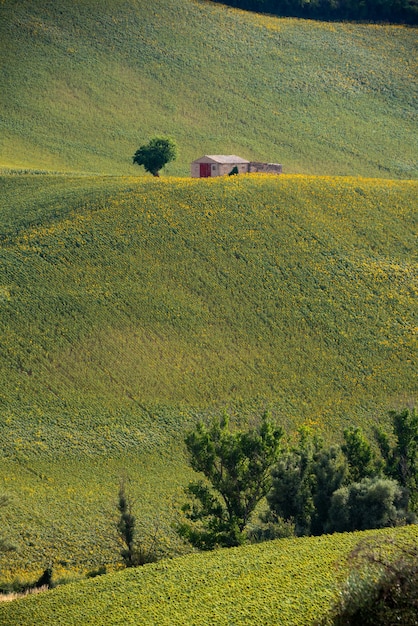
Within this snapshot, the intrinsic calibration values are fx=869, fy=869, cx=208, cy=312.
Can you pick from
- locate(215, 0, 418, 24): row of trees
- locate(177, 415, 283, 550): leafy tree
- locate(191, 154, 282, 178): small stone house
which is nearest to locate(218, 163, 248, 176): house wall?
locate(191, 154, 282, 178): small stone house

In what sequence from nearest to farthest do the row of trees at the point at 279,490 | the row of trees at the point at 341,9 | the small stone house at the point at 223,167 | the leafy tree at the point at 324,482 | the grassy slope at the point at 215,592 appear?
1. the grassy slope at the point at 215,592
2. the row of trees at the point at 279,490
3. the leafy tree at the point at 324,482
4. the small stone house at the point at 223,167
5. the row of trees at the point at 341,9

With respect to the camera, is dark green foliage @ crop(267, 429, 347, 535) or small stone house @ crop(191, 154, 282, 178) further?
small stone house @ crop(191, 154, 282, 178)

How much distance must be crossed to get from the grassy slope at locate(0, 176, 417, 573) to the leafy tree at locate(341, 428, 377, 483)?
12.6 m

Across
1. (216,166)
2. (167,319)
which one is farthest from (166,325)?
(216,166)

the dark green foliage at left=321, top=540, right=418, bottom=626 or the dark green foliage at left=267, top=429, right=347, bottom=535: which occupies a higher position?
the dark green foliage at left=321, top=540, right=418, bottom=626

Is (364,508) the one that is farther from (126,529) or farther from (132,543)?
(132,543)

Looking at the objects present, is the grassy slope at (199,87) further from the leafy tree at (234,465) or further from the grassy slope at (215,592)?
the grassy slope at (215,592)

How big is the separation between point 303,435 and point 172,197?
47193mm

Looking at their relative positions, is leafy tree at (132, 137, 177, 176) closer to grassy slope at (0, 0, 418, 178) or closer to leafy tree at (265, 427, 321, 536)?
grassy slope at (0, 0, 418, 178)

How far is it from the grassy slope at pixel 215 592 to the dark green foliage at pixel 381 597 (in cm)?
356

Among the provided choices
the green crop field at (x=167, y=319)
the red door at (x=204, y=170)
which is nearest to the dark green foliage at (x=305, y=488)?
the green crop field at (x=167, y=319)

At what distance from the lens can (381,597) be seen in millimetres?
29516

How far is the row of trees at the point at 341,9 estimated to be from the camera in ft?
615

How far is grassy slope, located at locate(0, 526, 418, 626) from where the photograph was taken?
36812 millimetres
